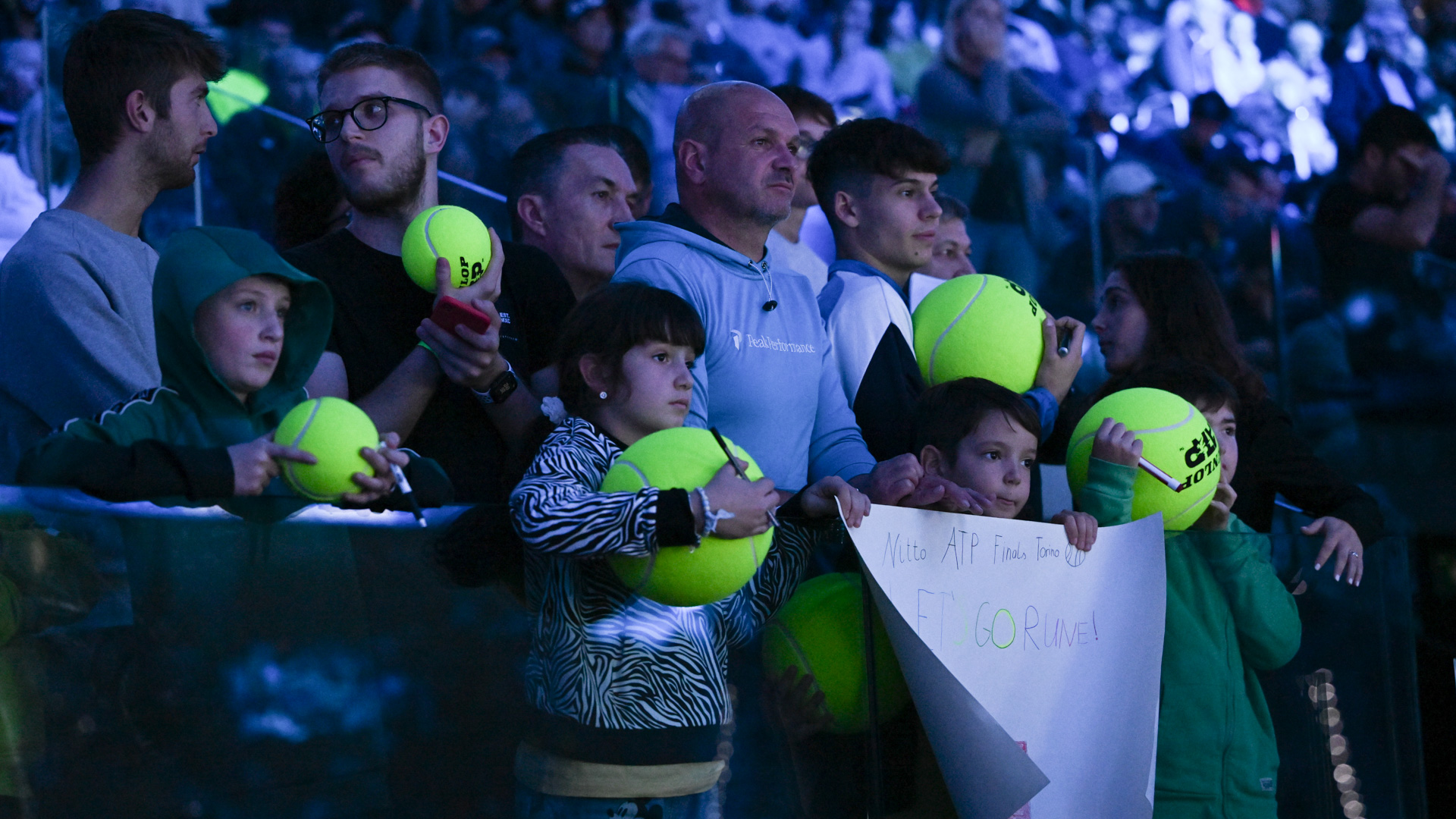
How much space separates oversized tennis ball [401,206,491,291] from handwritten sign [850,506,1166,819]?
1103mm

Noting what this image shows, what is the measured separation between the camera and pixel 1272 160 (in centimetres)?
878

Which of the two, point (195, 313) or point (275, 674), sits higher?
point (195, 313)

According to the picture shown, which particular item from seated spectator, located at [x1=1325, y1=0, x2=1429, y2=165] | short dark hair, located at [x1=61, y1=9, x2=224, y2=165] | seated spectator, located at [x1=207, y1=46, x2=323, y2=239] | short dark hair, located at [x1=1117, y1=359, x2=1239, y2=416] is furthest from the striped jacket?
seated spectator, located at [x1=1325, y1=0, x2=1429, y2=165]

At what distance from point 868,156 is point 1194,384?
115 centimetres

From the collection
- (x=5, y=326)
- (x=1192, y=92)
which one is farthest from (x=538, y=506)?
(x=1192, y=92)

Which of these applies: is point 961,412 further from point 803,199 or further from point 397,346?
point 803,199

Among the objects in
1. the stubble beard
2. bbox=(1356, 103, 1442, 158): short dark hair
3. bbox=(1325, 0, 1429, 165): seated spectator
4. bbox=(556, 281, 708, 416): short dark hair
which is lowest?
bbox=(556, 281, 708, 416): short dark hair

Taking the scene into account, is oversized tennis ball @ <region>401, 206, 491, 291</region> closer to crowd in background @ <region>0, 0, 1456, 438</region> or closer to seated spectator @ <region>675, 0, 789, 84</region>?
crowd in background @ <region>0, 0, 1456, 438</region>

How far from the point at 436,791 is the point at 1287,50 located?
398 inches

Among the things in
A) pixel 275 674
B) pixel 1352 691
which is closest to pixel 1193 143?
pixel 1352 691

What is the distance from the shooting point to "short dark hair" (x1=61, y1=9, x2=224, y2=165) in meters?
3.23

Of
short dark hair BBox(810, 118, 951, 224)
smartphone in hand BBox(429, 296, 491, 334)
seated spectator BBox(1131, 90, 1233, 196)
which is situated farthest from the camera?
seated spectator BBox(1131, 90, 1233, 196)

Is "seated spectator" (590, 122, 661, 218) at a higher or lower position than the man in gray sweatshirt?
higher

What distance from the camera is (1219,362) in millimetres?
4145
